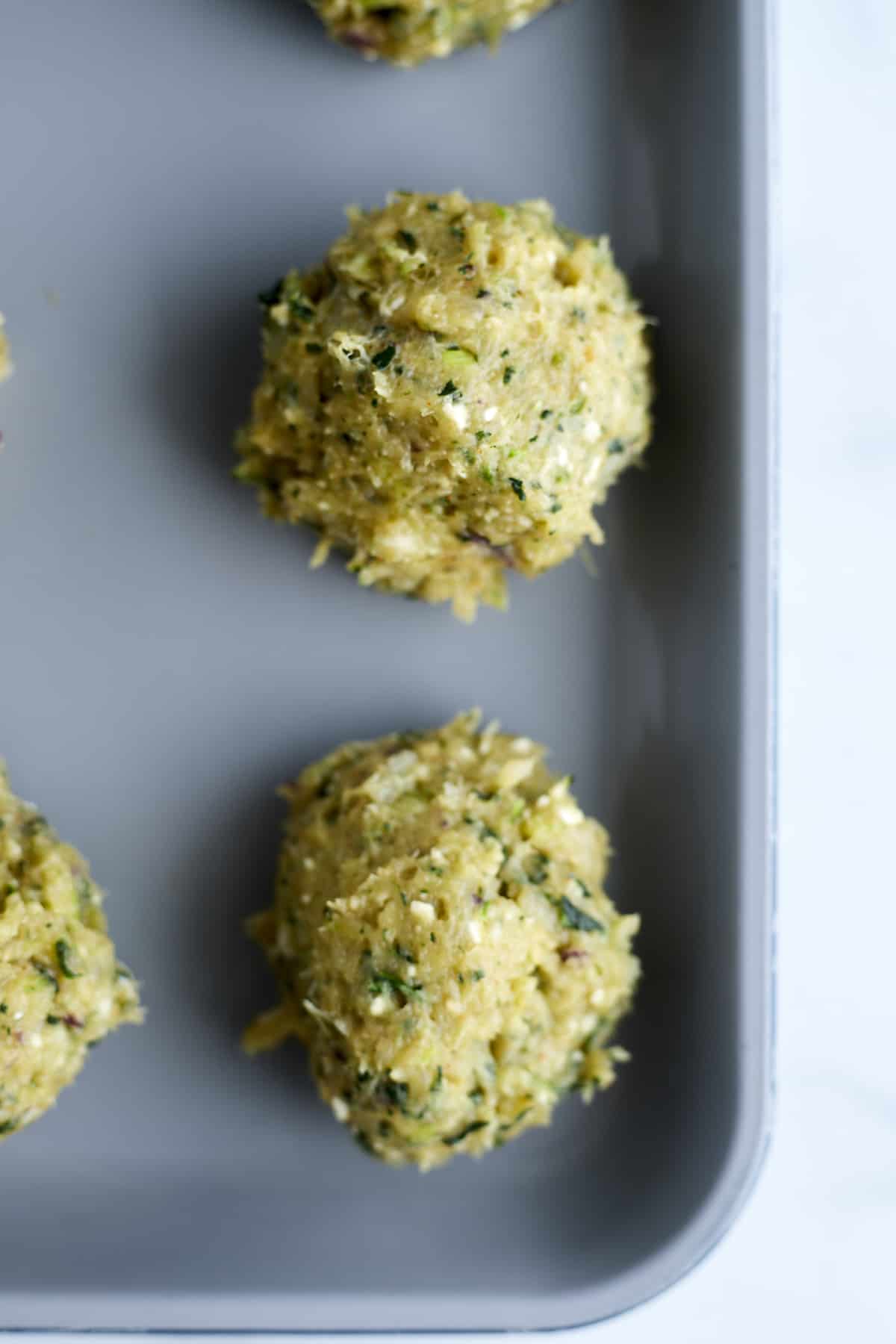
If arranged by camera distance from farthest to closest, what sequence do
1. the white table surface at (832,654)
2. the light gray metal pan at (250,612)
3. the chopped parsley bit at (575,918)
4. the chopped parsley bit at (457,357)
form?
the white table surface at (832,654), the light gray metal pan at (250,612), the chopped parsley bit at (575,918), the chopped parsley bit at (457,357)

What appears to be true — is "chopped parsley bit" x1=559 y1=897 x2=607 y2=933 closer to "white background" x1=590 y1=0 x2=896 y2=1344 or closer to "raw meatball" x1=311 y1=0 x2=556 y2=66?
"white background" x1=590 y1=0 x2=896 y2=1344

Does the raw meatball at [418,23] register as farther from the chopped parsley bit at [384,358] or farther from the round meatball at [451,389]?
the chopped parsley bit at [384,358]

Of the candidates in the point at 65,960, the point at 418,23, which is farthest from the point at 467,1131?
the point at 418,23

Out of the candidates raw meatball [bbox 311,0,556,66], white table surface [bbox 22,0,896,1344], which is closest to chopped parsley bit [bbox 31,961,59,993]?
white table surface [bbox 22,0,896,1344]

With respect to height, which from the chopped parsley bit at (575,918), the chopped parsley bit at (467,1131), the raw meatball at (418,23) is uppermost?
the raw meatball at (418,23)

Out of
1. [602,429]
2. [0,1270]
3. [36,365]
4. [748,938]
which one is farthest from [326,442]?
[0,1270]

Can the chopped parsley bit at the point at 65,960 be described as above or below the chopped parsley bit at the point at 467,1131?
above

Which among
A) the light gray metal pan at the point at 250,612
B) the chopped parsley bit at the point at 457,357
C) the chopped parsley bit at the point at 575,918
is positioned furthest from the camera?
the light gray metal pan at the point at 250,612

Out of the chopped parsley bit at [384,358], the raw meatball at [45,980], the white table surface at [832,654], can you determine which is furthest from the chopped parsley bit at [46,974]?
the white table surface at [832,654]
